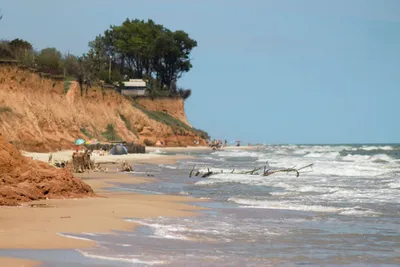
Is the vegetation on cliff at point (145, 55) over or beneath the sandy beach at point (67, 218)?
over

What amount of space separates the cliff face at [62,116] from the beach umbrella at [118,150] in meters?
3.46

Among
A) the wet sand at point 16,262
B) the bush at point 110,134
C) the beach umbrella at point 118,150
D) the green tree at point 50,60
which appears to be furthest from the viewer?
the green tree at point 50,60

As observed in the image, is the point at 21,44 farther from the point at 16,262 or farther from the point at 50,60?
the point at 16,262

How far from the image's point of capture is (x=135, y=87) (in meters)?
87.8

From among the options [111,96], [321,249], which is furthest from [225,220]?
[111,96]

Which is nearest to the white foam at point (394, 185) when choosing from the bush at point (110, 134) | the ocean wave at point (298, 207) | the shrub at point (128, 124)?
the ocean wave at point (298, 207)

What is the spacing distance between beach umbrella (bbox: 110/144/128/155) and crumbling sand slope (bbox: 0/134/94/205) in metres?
31.4

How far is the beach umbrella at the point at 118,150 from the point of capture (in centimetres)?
4653

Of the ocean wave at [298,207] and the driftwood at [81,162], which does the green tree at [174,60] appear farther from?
the ocean wave at [298,207]

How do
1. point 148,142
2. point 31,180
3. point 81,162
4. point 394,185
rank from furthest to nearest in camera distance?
1. point 148,142
2. point 81,162
3. point 394,185
4. point 31,180

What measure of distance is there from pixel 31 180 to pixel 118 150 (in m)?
33.1

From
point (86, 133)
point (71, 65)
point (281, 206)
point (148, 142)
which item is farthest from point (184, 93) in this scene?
point (281, 206)

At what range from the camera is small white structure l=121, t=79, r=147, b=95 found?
87.1 metres

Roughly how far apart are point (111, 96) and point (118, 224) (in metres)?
57.3
